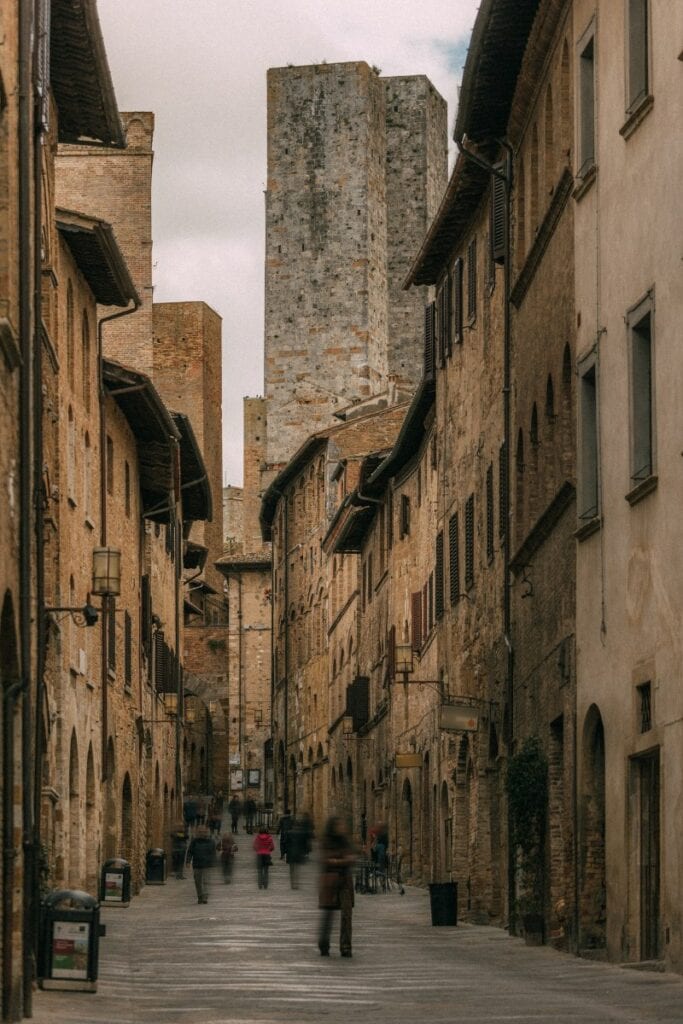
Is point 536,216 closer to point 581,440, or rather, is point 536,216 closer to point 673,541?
point 581,440

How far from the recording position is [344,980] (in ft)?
60.8

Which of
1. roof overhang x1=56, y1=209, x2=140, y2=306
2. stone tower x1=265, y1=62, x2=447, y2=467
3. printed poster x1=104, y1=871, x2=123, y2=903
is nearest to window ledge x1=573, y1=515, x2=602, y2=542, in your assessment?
roof overhang x1=56, y1=209, x2=140, y2=306

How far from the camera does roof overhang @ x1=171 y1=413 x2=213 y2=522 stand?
47.7 meters

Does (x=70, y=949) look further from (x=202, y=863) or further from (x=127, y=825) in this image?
(x=127, y=825)

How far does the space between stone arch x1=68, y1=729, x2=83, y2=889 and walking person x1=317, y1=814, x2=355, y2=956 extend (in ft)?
36.4

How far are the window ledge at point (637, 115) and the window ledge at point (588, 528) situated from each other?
137 inches

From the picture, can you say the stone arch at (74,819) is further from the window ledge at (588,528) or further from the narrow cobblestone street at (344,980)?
the window ledge at (588,528)

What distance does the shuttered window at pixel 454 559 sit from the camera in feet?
114

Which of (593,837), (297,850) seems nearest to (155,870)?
(297,850)

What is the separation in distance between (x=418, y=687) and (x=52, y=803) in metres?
13.4

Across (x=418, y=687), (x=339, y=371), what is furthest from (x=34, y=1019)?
(x=339, y=371)

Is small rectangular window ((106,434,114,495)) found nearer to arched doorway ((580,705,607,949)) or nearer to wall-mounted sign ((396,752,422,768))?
wall-mounted sign ((396,752,422,768))

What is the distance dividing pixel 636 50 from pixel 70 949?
8.90m

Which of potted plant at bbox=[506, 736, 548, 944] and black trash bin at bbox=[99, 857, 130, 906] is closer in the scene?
potted plant at bbox=[506, 736, 548, 944]
